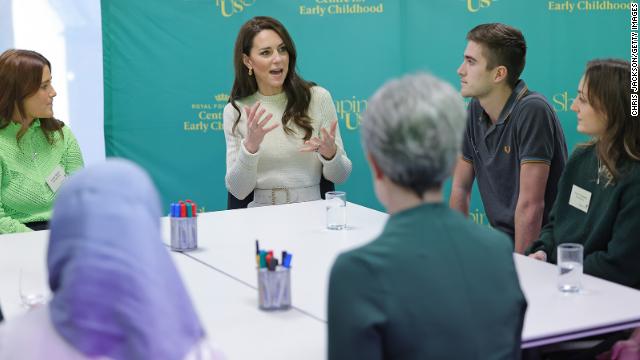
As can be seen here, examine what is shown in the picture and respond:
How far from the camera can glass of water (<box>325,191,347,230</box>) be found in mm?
3473

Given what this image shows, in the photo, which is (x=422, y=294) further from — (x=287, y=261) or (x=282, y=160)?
(x=282, y=160)

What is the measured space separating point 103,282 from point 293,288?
131cm

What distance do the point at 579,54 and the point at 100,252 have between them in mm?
4563

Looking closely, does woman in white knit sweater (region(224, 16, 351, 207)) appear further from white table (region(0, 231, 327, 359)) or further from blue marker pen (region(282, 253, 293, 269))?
blue marker pen (region(282, 253, 293, 269))

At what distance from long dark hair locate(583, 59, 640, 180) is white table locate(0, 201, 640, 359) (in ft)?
1.43

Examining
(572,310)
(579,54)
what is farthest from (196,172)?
(572,310)

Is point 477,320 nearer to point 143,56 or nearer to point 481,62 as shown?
point 481,62

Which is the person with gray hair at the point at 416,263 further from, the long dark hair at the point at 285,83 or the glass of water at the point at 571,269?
the long dark hair at the point at 285,83

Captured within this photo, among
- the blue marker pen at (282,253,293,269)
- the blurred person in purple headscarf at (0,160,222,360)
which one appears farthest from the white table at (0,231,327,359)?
the blurred person in purple headscarf at (0,160,222,360)

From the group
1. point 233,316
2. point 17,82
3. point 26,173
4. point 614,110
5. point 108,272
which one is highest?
point 17,82

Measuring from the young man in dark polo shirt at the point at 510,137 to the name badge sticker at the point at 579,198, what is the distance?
1.65ft

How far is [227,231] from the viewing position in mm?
3518

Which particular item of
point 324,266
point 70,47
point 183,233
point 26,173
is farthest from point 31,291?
point 70,47

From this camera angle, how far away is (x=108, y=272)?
1.36 meters
